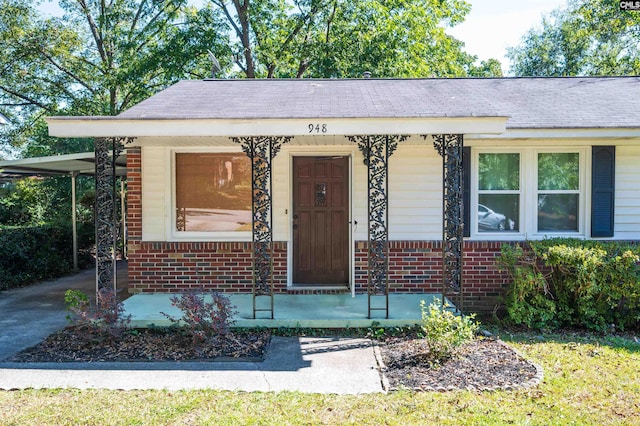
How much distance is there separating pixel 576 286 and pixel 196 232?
5.47 meters

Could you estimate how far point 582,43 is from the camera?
2878 centimetres

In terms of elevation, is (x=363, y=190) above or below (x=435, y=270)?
above

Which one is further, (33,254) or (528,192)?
(33,254)

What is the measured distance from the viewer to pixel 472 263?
7629 millimetres

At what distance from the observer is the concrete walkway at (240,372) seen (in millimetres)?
4578

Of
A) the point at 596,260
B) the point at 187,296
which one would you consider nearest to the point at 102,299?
the point at 187,296

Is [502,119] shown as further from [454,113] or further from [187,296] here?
[187,296]

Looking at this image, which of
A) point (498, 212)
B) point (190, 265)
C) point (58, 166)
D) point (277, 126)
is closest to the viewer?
point (277, 126)

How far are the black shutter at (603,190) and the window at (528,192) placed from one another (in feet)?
0.54

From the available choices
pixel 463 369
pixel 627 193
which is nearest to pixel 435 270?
pixel 463 369

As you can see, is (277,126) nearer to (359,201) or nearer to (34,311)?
(359,201)

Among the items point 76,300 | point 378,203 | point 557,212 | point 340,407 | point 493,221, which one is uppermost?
point 378,203

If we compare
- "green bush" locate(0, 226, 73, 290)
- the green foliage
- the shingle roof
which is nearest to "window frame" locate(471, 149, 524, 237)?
the shingle roof

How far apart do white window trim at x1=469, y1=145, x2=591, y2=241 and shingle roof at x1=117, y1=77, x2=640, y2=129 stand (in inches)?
20.7
